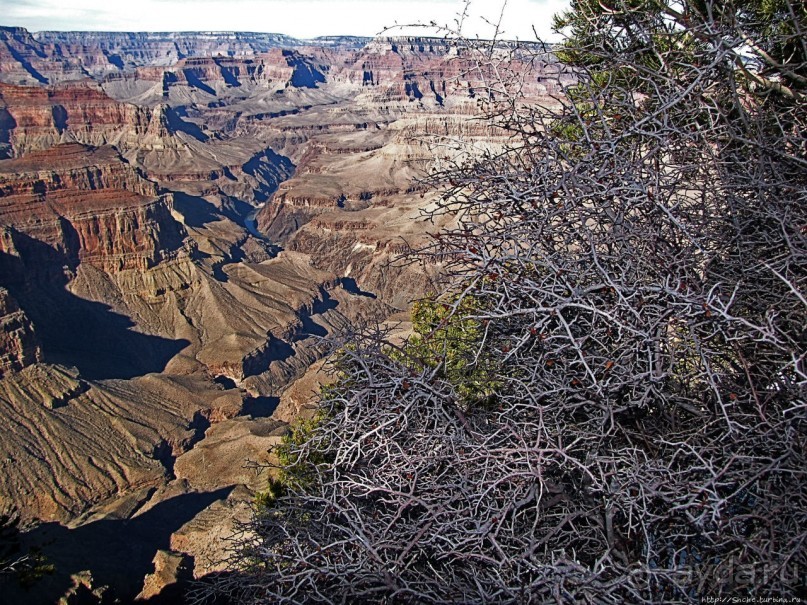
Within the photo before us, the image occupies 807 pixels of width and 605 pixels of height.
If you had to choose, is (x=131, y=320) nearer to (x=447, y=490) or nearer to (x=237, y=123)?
(x=447, y=490)

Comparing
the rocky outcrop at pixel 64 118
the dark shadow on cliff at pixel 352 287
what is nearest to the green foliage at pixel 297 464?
the dark shadow on cliff at pixel 352 287

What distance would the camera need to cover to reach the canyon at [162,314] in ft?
76.3

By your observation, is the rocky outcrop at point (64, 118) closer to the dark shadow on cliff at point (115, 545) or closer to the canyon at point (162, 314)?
the canyon at point (162, 314)

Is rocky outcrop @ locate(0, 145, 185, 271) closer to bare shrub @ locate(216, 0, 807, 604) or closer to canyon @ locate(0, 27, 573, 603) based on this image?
canyon @ locate(0, 27, 573, 603)

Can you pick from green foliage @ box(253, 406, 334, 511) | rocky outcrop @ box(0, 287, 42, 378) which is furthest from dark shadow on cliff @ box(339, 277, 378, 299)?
green foliage @ box(253, 406, 334, 511)

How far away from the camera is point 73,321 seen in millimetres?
50812

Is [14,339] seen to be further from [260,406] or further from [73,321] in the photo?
[73,321]

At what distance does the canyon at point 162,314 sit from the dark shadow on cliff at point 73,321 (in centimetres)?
17

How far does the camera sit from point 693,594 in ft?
11.8

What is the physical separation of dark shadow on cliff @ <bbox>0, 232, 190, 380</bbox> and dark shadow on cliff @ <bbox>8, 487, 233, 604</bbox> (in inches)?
771

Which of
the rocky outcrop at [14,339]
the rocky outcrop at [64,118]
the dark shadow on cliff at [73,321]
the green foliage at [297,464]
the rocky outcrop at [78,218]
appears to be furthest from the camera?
the rocky outcrop at [64,118]

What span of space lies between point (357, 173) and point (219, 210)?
75.9ft

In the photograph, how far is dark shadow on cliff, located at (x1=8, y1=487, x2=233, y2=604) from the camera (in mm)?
20688

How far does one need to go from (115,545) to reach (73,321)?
29.7 metres
